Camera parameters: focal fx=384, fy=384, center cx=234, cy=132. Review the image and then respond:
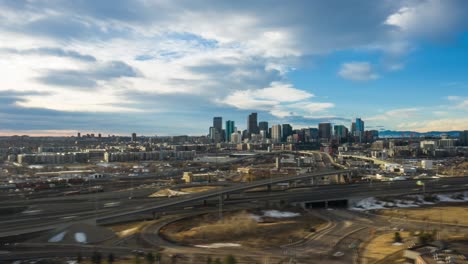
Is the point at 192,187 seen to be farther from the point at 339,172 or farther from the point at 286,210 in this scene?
the point at 339,172

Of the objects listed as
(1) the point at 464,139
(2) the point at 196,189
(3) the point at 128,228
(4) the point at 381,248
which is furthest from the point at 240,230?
(1) the point at 464,139

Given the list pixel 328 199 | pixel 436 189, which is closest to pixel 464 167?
pixel 436 189

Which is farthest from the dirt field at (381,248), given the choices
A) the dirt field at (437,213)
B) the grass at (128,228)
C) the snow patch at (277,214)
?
the grass at (128,228)

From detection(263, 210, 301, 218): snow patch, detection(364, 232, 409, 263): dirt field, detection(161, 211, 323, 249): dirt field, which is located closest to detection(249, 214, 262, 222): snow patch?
detection(161, 211, 323, 249): dirt field

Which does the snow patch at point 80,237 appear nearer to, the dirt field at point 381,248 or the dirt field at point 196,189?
the dirt field at point 381,248

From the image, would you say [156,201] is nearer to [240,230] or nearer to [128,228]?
[128,228]
